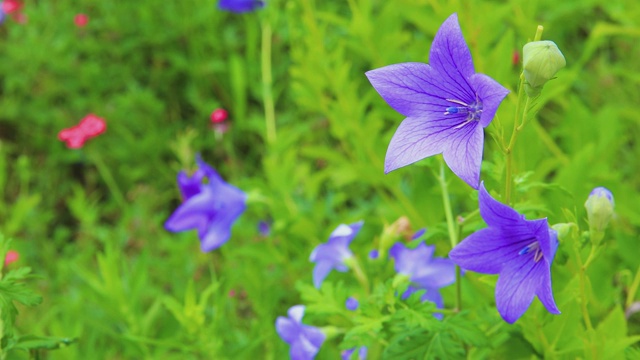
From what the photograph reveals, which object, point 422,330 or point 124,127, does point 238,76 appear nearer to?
point 124,127

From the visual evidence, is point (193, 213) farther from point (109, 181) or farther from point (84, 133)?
point (109, 181)

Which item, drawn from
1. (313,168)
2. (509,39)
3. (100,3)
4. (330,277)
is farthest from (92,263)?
(509,39)

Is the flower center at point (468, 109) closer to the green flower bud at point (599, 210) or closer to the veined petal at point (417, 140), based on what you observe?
the veined petal at point (417, 140)

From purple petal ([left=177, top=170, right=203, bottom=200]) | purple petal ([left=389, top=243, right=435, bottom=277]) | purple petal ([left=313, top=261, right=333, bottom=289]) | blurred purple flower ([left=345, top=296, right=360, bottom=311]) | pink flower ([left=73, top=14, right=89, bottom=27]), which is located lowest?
blurred purple flower ([left=345, top=296, right=360, bottom=311])

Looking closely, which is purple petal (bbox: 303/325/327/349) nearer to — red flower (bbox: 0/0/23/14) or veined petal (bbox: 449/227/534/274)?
veined petal (bbox: 449/227/534/274)

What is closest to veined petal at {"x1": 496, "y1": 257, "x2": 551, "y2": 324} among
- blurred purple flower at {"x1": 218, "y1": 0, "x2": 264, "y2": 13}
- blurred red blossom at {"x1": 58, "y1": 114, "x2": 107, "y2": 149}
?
blurred purple flower at {"x1": 218, "y1": 0, "x2": 264, "y2": 13}

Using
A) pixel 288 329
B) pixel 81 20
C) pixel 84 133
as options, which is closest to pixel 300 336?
pixel 288 329

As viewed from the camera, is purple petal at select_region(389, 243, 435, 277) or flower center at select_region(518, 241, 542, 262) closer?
flower center at select_region(518, 241, 542, 262)
